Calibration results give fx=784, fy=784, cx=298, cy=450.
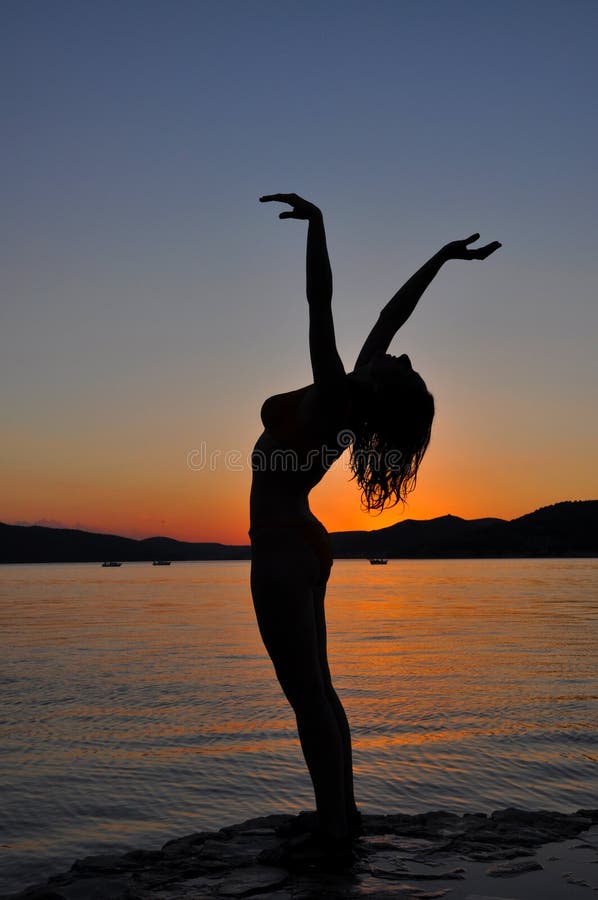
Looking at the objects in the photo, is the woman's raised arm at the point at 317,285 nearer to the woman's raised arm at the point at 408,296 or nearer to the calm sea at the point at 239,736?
the woman's raised arm at the point at 408,296

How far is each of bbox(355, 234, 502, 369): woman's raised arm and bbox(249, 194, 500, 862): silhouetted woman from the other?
339mm

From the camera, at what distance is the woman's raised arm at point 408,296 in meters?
3.92

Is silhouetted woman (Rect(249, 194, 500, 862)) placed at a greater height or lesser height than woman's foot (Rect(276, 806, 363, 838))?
greater

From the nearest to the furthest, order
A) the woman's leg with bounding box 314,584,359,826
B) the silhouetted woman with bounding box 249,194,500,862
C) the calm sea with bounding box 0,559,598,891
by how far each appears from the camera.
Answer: the silhouetted woman with bounding box 249,194,500,862, the woman's leg with bounding box 314,584,359,826, the calm sea with bounding box 0,559,598,891

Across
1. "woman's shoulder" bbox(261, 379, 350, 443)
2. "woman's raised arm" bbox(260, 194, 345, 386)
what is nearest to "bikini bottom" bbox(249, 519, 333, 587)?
"woman's shoulder" bbox(261, 379, 350, 443)

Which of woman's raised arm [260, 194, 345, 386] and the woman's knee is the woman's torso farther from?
the woman's knee

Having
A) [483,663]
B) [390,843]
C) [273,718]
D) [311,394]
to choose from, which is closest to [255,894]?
[390,843]

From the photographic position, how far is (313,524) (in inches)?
138

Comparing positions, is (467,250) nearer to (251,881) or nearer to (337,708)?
(337,708)

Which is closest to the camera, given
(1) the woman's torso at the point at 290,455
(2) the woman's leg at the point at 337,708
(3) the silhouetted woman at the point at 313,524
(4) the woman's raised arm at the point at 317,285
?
(4) the woman's raised arm at the point at 317,285

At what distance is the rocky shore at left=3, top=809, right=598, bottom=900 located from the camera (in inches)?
123

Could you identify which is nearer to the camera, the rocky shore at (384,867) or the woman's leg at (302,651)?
the rocky shore at (384,867)

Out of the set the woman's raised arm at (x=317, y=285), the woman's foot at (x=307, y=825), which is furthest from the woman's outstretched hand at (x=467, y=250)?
the woman's foot at (x=307, y=825)

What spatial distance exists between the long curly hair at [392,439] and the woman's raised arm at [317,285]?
52cm
